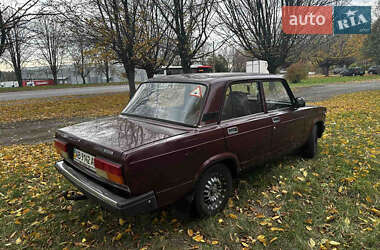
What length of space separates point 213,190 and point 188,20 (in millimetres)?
8496

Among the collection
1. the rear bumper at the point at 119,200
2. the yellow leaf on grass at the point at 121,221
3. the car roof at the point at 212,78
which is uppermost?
the car roof at the point at 212,78

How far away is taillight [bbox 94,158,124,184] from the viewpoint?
2.18 m

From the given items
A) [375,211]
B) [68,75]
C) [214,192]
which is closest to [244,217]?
[214,192]

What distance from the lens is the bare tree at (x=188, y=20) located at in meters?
9.37

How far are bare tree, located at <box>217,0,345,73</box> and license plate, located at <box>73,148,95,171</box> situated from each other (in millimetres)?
10857

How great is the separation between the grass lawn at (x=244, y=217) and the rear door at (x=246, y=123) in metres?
0.62

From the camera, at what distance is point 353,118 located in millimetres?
7828

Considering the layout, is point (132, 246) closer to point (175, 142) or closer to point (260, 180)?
point (175, 142)

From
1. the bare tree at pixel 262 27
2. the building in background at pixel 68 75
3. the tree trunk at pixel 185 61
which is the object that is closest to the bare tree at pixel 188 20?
the tree trunk at pixel 185 61

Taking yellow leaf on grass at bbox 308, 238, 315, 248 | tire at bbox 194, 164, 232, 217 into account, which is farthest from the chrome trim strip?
yellow leaf on grass at bbox 308, 238, 315, 248

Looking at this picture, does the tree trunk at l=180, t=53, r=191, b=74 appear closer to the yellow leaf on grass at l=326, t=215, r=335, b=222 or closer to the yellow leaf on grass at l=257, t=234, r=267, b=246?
the yellow leaf on grass at l=326, t=215, r=335, b=222

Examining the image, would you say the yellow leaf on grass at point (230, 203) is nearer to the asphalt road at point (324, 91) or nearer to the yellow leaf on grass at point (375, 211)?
the yellow leaf on grass at point (375, 211)

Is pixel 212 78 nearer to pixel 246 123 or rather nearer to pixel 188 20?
pixel 246 123

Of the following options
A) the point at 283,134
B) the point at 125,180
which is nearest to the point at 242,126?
the point at 283,134
